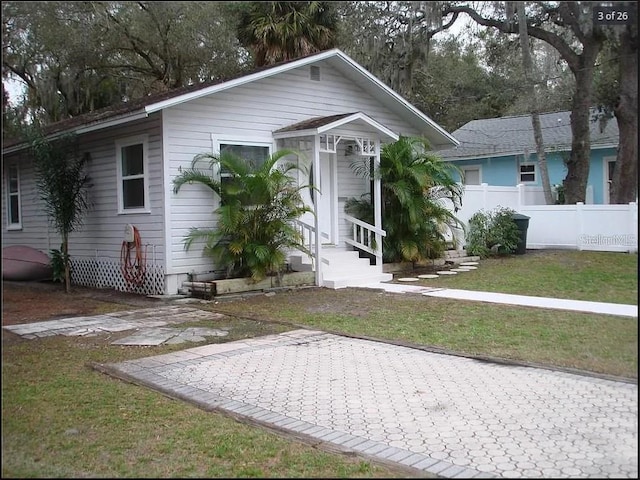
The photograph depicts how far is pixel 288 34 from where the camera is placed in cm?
1844

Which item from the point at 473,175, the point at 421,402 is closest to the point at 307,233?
the point at 421,402

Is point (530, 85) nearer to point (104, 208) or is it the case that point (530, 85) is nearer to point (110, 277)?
point (104, 208)

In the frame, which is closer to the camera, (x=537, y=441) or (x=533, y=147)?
(x=537, y=441)

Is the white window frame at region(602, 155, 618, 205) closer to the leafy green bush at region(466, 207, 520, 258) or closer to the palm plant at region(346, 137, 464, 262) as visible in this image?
the palm plant at region(346, 137, 464, 262)

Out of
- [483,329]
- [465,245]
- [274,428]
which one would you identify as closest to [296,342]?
[483,329]

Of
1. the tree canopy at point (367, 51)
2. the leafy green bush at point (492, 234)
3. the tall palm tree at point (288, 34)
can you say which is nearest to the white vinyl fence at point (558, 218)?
the leafy green bush at point (492, 234)

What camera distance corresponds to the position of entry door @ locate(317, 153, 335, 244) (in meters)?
14.5

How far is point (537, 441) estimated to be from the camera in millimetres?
4391

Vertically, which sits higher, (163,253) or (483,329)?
(163,253)

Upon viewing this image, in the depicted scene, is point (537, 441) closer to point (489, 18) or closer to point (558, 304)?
point (489, 18)

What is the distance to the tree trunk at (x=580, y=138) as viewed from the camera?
24.9 feet

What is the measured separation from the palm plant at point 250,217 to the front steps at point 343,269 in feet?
3.00

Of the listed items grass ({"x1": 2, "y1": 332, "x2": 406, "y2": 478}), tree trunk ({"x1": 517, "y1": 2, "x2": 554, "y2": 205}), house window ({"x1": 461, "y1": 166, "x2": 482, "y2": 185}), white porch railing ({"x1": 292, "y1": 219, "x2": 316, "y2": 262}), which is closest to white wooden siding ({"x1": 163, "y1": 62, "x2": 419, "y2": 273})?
white porch railing ({"x1": 292, "y1": 219, "x2": 316, "y2": 262})

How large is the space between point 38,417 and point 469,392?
3.44 m
